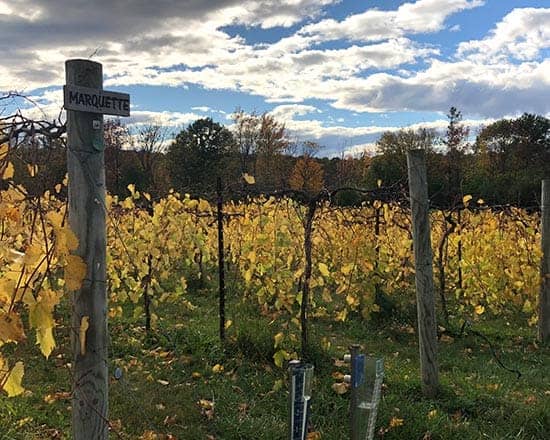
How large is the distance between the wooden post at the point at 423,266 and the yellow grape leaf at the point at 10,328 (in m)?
2.78

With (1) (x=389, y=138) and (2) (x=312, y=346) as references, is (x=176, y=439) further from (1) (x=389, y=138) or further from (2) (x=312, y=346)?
(1) (x=389, y=138)

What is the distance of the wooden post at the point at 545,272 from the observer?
210 inches

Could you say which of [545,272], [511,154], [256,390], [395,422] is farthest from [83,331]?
[511,154]

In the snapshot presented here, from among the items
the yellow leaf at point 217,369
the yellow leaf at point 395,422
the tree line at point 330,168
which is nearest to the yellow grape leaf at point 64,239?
the yellow leaf at point 395,422

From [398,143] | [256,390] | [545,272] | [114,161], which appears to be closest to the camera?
[256,390]

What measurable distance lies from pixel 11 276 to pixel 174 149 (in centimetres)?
2808

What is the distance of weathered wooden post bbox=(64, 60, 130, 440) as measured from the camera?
1778 millimetres

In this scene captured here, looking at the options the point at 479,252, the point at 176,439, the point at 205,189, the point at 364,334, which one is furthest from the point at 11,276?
the point at 479,252

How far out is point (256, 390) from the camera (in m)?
3.81

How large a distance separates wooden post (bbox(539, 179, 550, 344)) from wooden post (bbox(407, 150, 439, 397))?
2306mm

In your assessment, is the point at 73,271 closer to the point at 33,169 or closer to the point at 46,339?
the point at 46,339

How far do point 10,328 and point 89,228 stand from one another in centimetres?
50

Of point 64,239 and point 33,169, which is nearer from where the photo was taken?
point 64,239

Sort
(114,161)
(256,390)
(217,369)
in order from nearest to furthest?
(256,390), (217,369), (114,161)
